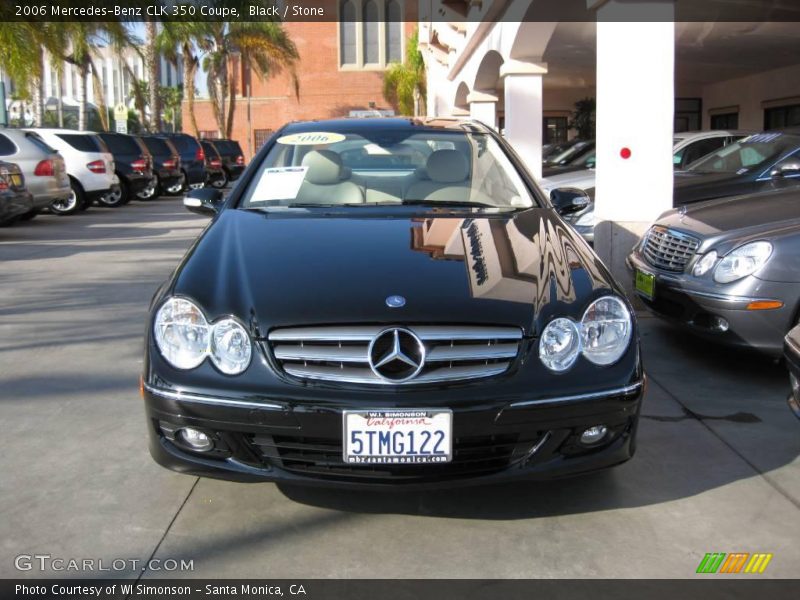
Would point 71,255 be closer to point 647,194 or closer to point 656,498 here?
point 647,194

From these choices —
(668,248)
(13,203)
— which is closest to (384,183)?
(668,248)

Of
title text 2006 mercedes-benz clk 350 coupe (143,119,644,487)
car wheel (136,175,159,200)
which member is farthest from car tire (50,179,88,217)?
title text 2006 mercedes-benz clk 350 coupe (143,119,644,487)

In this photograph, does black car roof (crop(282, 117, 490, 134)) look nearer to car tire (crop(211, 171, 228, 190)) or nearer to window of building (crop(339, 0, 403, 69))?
car tire (crop(211, 171, 228, 190))

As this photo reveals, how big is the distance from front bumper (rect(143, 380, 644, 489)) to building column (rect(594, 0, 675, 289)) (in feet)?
14.1

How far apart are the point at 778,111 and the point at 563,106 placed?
975 centimetres

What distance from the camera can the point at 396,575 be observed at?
2904 mm

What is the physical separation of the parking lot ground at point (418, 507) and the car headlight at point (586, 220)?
3639 mm

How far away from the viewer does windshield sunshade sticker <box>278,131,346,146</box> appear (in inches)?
193

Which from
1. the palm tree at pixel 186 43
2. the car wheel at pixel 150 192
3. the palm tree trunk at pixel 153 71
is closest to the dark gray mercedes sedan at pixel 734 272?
the car wheel at pixel 150 192

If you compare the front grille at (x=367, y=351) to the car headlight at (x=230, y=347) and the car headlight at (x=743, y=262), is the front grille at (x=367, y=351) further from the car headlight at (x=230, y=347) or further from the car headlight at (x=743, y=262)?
the car headlight at (x=743, y=262)

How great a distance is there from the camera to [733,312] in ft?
16.3

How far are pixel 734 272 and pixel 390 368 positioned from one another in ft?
9.34

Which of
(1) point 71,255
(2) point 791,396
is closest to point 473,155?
(2) point 791,396

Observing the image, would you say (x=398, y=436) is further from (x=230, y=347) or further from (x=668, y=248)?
(x=668, y=248)
